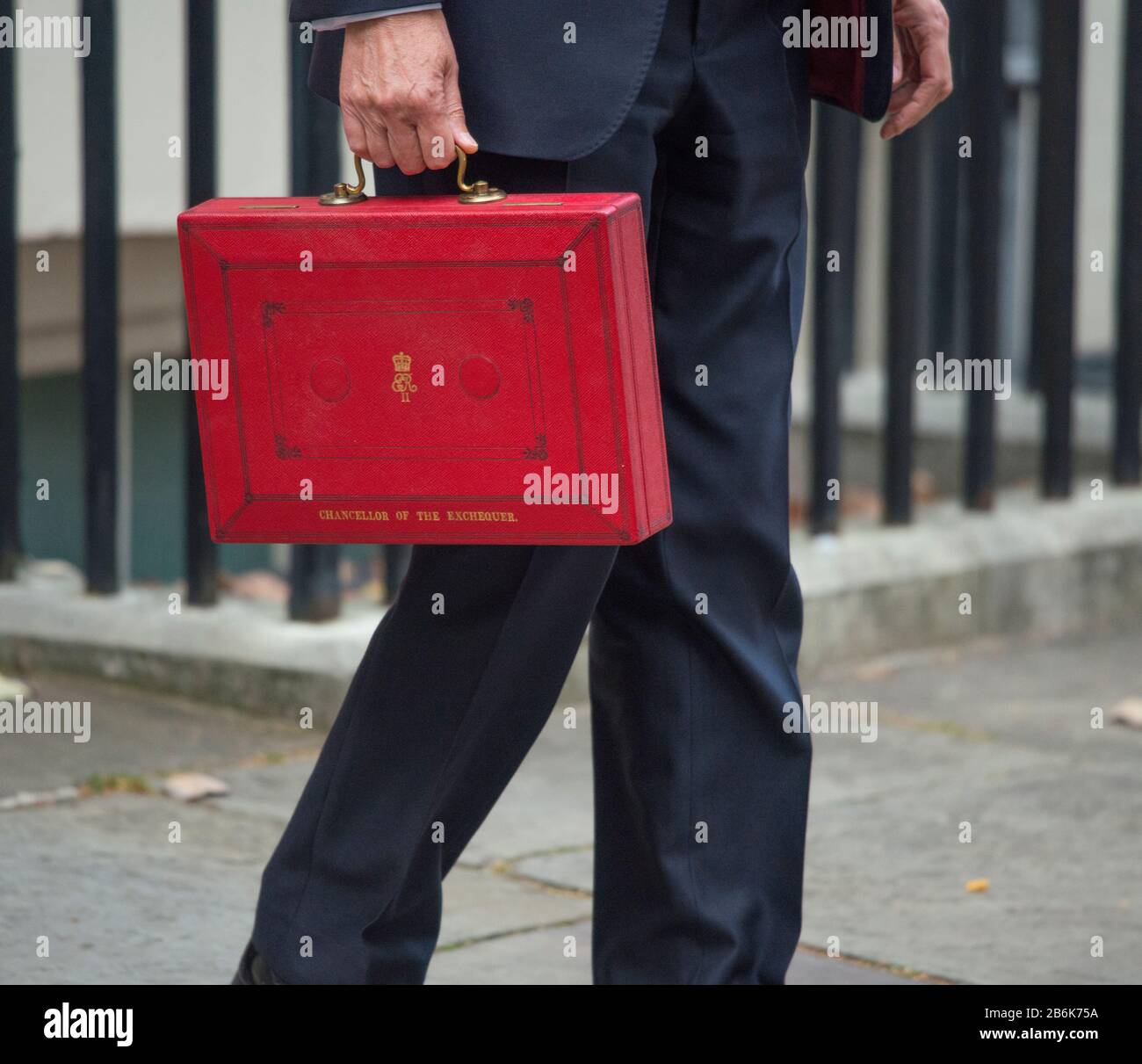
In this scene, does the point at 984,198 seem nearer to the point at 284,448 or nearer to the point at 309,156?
the point at 309,156

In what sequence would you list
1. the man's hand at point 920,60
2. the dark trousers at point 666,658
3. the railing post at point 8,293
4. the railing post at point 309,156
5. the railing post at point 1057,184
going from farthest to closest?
the railing post at point 1057,184, the railing post at point 8,293, the railing post at point 309,156, the man's hand at point 920,60, the dark trousers at point 666,658

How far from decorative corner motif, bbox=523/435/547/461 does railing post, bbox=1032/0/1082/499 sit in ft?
8.72

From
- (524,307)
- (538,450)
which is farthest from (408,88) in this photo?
(538,450)

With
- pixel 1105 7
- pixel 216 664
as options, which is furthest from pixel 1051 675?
pixel 1105 7

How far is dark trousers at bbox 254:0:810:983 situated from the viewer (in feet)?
5.98

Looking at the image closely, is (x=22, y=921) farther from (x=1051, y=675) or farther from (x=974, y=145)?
(x=974, y=145)

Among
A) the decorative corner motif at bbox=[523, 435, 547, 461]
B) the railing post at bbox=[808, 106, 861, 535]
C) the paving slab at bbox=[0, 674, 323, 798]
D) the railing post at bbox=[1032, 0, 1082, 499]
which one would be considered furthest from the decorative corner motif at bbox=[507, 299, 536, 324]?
the railing post at bbox=[1032, 0, 1082, 499]

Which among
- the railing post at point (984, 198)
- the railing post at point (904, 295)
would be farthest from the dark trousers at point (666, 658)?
the railing post at point (984, 198)

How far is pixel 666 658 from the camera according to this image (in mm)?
1936

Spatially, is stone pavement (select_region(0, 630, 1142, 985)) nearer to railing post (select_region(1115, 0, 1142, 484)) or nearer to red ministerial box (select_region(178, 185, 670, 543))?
red ministerial box (select_region(178, 185, 670, 543))

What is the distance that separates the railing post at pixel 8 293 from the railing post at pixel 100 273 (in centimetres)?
14

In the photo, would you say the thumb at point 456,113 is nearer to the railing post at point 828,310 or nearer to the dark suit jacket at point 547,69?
the dark suit jacket at point 547,69

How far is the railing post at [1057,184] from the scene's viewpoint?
4.11 meters
